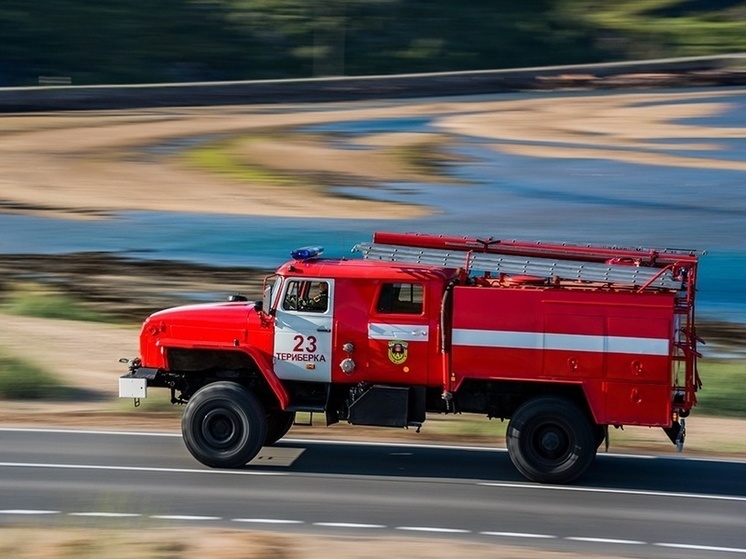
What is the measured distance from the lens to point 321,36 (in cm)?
8394

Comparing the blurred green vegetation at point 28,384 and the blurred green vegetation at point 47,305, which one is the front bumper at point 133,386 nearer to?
the blurred green vegetation at point 28,384

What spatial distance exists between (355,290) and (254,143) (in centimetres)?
3404

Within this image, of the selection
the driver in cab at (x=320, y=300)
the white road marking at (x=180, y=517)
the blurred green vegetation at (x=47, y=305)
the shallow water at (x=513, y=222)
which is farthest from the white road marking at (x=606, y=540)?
the shallow water at (x=513, y=222)

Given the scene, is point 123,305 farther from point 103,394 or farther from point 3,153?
point 3,153

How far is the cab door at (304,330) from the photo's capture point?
15.2m

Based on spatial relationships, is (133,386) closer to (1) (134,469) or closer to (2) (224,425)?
(1) (134,469)

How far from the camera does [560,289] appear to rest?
1460 cm

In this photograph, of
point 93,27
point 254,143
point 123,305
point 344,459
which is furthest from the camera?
point 93,27

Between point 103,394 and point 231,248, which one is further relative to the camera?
point 231,248

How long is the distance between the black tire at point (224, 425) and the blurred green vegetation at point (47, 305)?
46.2 feet

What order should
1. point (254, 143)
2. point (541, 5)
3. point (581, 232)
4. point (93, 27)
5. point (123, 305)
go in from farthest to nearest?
point (541, 5)
point (93, 27)
point (254, 143)
point (581, 232)
point (123, 305)

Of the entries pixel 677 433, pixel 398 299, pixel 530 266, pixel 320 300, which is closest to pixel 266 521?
pixel 320 300

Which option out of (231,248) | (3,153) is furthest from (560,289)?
(3,153)

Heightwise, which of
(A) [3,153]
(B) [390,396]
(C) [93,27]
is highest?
(C) [93,27]
